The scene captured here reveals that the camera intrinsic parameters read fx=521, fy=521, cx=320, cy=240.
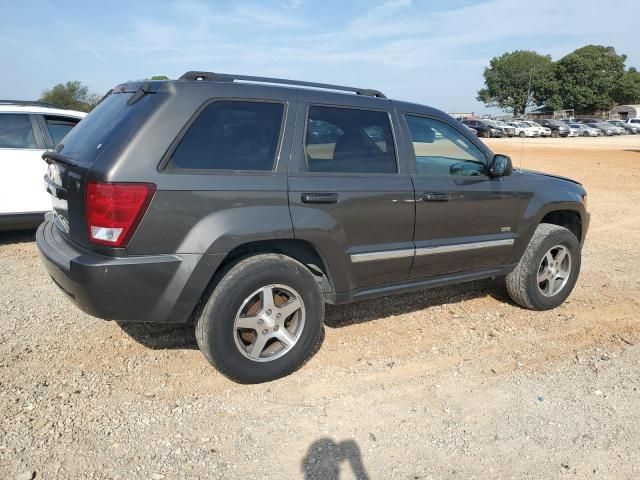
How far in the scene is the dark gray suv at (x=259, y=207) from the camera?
287 centimetres

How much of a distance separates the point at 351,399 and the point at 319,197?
128 cm

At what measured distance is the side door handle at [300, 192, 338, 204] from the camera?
3283mm

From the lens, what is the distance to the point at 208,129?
3068 mm

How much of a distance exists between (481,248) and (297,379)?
6.10 ft

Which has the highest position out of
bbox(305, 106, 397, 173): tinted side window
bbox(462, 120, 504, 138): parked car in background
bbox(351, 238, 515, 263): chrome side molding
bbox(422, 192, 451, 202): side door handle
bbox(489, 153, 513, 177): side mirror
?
bbox(305, 106, 397, 173): tinted side window

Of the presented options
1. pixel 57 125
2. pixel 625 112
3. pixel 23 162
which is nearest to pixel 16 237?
pixel 23 162

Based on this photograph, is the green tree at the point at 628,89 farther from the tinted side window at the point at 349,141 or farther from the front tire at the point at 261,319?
the front tire at the point at 261,319

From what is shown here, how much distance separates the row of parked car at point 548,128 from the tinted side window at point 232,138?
149ft

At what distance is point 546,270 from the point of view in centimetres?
473

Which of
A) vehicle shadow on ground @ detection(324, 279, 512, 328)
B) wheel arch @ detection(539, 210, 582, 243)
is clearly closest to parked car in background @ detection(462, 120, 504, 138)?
wheel arch @ detection(539, 210, 582, 243)

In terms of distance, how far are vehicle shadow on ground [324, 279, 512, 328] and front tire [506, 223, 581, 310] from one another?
0.26 m

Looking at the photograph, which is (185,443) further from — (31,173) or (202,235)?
(31,173)

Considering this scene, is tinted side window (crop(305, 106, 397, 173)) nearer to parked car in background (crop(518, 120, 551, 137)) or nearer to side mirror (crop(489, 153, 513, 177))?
side mirror (crop(489, 153, 513, 177))

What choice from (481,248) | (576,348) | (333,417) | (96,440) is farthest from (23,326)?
(576,348)
